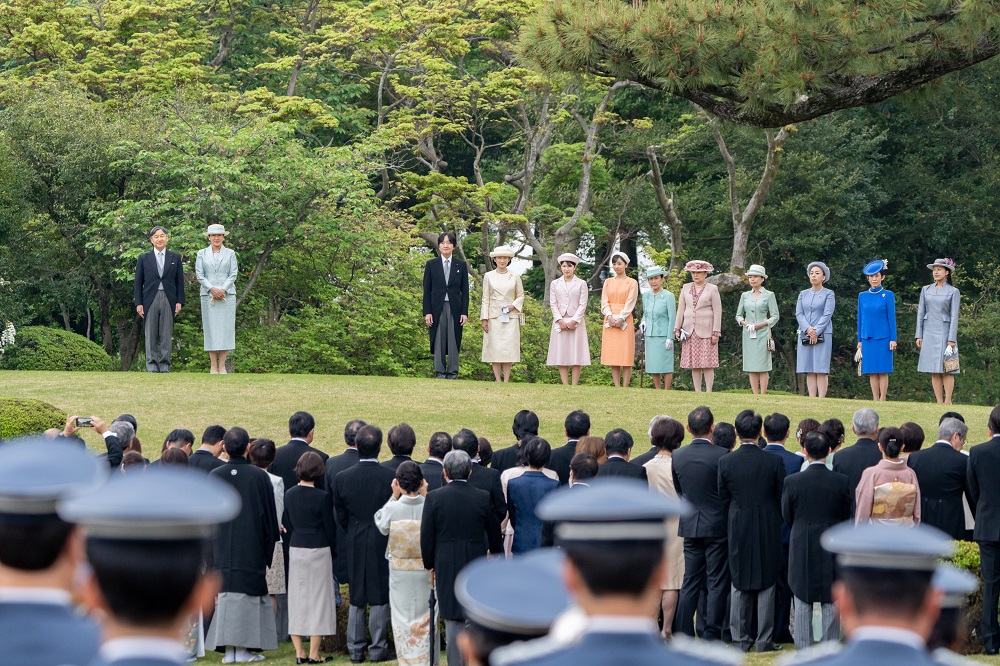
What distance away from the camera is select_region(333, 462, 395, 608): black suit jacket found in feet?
27.9

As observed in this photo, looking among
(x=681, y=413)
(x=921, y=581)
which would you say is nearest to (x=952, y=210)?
(x=681, y=413)

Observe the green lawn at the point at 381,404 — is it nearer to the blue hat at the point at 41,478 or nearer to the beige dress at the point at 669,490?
the beige dress at the point at 669,490

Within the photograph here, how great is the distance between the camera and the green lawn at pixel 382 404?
44.2ft

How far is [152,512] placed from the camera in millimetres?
2322

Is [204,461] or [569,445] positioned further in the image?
[569,445]

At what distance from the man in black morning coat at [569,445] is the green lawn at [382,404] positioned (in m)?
3.58

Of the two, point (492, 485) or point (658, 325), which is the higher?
point (658, 325)

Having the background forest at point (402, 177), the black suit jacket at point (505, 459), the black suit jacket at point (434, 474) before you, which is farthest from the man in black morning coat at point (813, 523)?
the background forest at point (402, 177)

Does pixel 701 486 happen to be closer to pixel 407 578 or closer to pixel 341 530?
pixel 407 578

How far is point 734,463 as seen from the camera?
8.62 m

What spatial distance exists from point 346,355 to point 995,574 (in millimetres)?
14426

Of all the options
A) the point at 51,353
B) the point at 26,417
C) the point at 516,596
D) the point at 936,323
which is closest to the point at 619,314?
the point at 936,323

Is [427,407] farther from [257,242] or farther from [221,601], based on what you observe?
[257,242]

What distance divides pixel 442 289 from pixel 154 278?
3.79 metres
